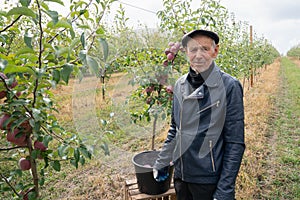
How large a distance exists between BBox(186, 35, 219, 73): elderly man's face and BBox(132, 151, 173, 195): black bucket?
0.84 metres

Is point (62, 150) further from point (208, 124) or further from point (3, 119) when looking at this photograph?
point (208, 124)

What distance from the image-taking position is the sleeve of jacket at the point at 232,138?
1.25 meters

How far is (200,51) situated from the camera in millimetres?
1272

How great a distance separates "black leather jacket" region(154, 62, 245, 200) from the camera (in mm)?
1258

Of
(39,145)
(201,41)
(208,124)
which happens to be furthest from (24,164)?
(201,41)

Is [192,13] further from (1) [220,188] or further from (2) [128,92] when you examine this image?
(1) [220,188]

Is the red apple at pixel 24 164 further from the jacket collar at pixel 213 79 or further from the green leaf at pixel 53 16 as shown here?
the jacket collar at pixel 213 79

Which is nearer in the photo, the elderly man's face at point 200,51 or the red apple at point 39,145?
the red apple at point 39,145

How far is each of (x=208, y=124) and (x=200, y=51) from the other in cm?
35

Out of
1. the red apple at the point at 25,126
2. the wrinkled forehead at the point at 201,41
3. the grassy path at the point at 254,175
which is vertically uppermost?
the wrinkled forehead at the point at 201,41

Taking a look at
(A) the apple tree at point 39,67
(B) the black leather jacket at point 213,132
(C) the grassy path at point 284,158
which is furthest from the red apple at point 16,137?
(C) the grassy path at point 284,158

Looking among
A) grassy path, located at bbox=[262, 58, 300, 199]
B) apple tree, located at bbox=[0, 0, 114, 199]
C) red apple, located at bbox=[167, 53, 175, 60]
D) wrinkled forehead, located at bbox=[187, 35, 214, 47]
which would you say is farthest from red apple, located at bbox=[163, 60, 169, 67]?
grassy path, located at bbox=[262, 58, 300, 199]

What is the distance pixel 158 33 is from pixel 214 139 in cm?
58

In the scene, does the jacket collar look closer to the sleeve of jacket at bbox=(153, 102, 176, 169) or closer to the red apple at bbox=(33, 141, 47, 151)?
the sleeve of jacket at bbox=(153, 102, 176, 169)
